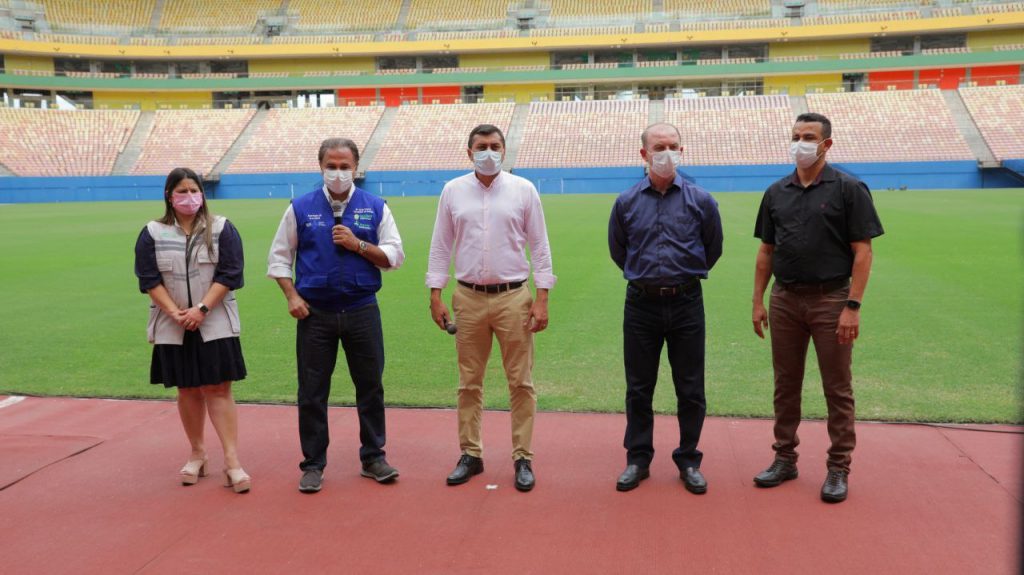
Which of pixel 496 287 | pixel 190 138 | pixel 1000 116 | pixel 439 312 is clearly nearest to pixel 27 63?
pixel 190 138

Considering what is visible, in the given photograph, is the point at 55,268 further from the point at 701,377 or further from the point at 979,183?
the point at 979,183

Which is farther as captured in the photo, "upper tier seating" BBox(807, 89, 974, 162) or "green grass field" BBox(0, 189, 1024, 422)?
"upper tier seating" BBox(807, 89, 974, 162)

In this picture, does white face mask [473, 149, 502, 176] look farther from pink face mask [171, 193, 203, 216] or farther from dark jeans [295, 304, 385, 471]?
pink face mask [171, 193, 203, 216]

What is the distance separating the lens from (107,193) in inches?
1727

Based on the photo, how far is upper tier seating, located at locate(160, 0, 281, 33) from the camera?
188ft

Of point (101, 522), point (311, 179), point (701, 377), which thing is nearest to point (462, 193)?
point (701, 377)

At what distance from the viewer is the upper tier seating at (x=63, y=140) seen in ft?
149

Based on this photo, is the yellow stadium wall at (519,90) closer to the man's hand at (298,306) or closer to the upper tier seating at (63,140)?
the upper tier seating at (63,140)

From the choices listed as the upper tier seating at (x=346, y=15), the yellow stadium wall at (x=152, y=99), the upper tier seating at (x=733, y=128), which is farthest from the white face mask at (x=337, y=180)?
the yellow stadium wall at (x=152, y=99)

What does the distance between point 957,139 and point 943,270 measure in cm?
3380

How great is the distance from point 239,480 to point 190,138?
50.3 metres

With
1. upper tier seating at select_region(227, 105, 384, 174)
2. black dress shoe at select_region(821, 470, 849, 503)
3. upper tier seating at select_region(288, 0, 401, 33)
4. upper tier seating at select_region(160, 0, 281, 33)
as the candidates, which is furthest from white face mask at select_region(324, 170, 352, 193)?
upper tier seating at select_region(160, 0, 281, 33)

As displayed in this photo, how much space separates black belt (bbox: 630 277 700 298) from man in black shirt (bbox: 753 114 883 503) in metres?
0.48

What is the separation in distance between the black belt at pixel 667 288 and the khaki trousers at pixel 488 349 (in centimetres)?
67
